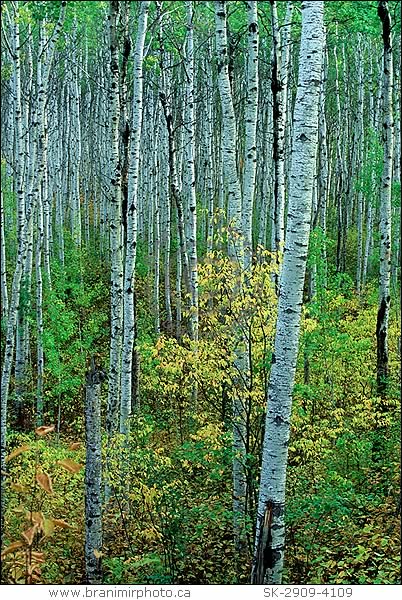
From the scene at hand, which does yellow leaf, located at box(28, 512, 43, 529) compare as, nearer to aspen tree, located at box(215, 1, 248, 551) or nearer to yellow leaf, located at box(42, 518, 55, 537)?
yellow leaf, located at box(42, 518, 55, 537)

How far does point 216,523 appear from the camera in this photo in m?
5.98

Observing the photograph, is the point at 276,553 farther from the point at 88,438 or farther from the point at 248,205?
the point at 248,205

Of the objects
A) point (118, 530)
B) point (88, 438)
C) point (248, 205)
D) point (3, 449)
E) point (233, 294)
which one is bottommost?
point (118, 530)

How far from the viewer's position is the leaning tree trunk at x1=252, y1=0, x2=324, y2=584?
369 cm

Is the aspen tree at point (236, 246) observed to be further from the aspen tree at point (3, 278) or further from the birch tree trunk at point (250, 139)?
the aspen tree at point (3, 278)

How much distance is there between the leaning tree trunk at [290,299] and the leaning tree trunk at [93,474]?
130cm

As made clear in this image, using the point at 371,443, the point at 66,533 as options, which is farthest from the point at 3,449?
the point at 371,443

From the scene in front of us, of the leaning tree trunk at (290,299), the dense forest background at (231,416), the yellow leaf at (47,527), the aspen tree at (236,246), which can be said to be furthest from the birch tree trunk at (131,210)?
the yellow leaf at (47,527)

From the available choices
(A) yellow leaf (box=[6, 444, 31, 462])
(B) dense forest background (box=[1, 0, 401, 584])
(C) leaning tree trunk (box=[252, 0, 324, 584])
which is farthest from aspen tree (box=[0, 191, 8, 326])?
(A) yellow leaf (box=[6, 444, 31, 462])

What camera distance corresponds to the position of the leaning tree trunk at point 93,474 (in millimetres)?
4641

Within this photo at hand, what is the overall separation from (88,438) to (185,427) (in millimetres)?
3986

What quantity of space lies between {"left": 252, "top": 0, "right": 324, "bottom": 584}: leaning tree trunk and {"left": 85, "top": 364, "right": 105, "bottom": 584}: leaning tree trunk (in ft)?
4.28

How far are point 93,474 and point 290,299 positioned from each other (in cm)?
202

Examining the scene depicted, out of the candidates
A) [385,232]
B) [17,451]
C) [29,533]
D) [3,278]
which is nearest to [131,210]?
[385,232]
